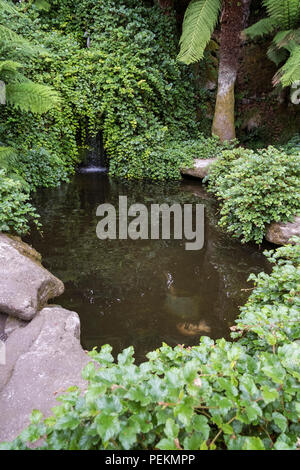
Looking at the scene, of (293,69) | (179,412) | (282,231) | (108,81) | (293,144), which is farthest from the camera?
(293,144)

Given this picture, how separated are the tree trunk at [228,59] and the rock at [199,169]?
1.00 meters

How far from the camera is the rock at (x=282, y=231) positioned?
4.00 metres

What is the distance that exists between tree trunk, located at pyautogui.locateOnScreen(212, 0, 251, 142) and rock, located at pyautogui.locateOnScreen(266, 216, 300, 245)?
4017mm

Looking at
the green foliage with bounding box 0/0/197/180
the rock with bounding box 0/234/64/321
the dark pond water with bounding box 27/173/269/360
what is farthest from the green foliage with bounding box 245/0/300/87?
the rock with bounding box 0/234/64/321

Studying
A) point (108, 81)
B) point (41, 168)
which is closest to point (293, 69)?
point (108, 81)

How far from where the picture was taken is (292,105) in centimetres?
802

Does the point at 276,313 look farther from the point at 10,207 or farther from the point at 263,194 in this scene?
the point at 263,194

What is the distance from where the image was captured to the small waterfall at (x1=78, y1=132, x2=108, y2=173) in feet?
24.8

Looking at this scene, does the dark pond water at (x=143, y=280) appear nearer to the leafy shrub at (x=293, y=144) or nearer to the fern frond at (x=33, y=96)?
the fern frond at (x=33, y=96)

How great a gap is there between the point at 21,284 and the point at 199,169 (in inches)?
200

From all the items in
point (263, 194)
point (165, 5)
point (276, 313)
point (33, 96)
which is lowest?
point (276, 313)

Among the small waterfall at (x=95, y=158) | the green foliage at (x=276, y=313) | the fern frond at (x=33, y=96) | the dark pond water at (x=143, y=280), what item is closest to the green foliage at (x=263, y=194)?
the dark pond water at (x=143, y=280)

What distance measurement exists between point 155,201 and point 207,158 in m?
2.09

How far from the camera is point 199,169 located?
6.86 meters
